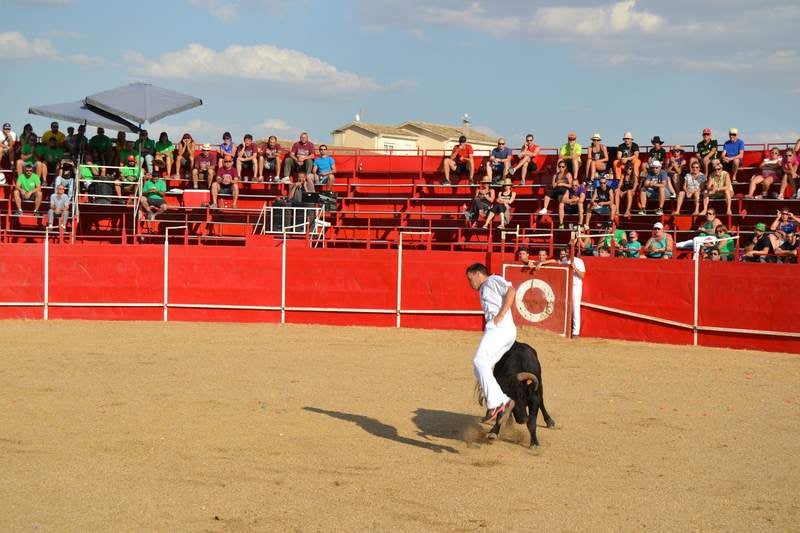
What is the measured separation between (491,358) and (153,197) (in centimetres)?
1648

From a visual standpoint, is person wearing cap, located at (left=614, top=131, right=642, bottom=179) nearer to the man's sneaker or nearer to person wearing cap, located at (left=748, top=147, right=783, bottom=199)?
person wearing cap, located at (left=748, top=147, right=783, bottom=199)

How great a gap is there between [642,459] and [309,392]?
184 inches

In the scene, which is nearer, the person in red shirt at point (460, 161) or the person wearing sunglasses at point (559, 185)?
the person wearing sunglasses at point (559, 185)

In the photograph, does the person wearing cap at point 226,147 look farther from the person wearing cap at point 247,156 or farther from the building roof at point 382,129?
the building roof at point 382,129

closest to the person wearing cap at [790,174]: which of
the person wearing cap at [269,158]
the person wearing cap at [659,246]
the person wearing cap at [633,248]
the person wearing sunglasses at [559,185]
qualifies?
the person wearing cap at [659,246]

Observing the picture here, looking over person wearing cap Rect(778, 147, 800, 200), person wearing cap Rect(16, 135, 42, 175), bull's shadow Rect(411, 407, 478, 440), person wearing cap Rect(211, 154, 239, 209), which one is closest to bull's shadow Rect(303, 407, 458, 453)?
bull's shadow Rect(411, 407, 478, 440)

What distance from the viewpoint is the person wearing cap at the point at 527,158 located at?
24.3m

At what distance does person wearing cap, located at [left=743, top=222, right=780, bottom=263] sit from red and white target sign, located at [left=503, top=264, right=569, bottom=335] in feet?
10.8

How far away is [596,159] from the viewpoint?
22719 mm

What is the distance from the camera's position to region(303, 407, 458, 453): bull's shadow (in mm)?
9484

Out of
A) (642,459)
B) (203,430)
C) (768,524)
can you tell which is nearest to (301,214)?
(203,430)

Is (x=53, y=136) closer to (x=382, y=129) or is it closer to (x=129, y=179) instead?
(x=129, y=179)

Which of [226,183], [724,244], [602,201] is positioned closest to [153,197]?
[226,183]

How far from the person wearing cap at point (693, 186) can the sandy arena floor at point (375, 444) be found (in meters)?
5.57
